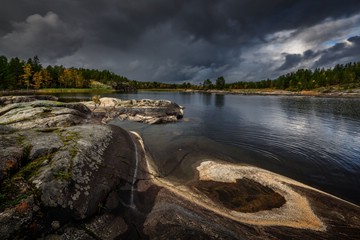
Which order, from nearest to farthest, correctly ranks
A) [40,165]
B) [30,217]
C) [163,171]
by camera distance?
1. [30,217]
2. [40,165]
3. [163,171]

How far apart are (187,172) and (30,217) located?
9.33 meters

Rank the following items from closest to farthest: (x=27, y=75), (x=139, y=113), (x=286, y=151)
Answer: (x=286, y=151), (x=139, y=113), (x=27, y=75)

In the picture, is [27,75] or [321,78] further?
[321,78]

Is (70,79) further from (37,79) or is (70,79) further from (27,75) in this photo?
(27,75)

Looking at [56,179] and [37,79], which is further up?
[37,79]

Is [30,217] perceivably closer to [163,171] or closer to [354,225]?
[163,171]

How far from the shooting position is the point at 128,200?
28.4 ft

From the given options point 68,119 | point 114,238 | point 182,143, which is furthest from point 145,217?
point 68,119

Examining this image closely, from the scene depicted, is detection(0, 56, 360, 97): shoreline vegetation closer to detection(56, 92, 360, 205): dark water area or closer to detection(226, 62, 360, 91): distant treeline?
detection(226, 62, 360, 91): distant treeline

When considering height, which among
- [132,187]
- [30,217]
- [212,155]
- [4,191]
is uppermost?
[4,191]

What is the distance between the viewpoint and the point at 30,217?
5.71 meters

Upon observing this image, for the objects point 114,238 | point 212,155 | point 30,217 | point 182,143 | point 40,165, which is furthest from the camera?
point 182,143

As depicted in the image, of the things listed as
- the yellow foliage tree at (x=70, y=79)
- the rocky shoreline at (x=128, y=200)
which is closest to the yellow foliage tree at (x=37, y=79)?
the yellow foliage tree at (x=70, y=79)

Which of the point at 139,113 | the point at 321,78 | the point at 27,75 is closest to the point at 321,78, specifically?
the point at 321,78
